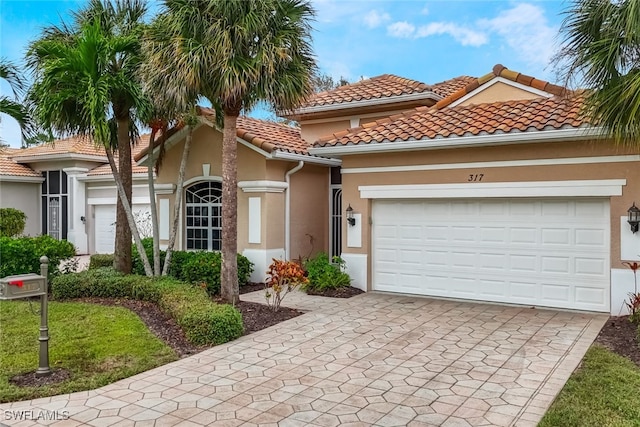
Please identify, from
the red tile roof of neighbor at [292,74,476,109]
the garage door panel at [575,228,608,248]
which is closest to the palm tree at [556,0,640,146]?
the garage door panel at [575,228,608,248]

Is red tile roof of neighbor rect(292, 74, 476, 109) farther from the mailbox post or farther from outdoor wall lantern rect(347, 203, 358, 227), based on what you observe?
the mailbox post

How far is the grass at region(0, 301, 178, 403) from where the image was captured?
634cm

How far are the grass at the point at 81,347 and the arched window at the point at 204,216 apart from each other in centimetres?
490

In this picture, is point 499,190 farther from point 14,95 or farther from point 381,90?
point 14,95

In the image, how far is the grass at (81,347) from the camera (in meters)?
6.34

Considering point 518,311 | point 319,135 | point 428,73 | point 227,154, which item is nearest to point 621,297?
point 518,311

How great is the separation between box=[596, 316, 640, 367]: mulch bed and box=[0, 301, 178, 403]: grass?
21.4ft

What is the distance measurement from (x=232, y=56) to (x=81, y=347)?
5700 millimetres

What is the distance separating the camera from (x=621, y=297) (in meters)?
9.53

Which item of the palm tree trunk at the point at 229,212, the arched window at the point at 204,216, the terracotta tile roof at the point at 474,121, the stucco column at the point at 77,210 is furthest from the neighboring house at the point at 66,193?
the terracotta tile roof at the point at 474,121

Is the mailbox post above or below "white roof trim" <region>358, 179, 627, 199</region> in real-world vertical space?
below

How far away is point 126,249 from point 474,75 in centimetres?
1456

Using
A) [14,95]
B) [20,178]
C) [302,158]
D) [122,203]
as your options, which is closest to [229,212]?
[122,203]

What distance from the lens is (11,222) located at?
20812mm
